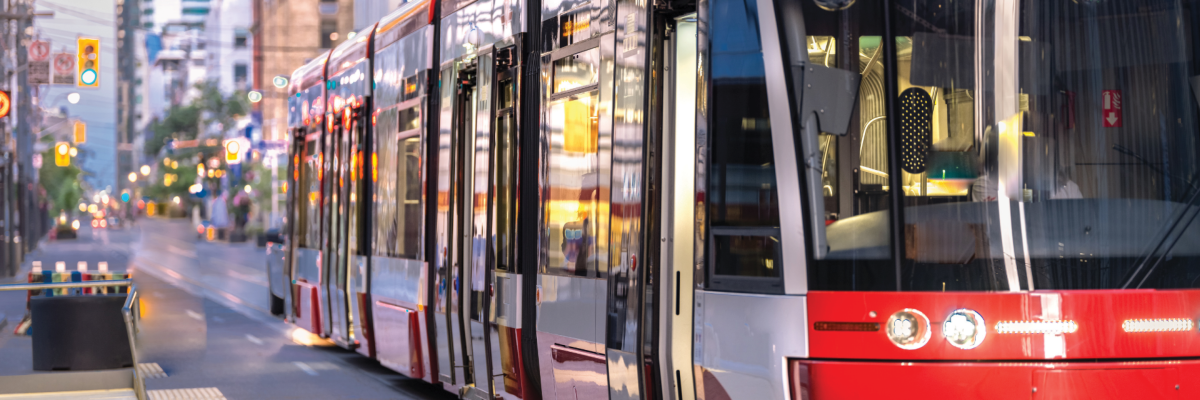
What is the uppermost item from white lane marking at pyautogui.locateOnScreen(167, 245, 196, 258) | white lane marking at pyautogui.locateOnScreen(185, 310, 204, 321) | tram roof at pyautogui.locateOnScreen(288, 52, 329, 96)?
tram roof at pyautogui.locateOnScreen(288, 52, 329, 96)

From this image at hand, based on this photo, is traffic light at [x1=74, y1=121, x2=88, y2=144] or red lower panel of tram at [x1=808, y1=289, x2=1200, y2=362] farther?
traffic light at [x1=74, y1=121, x2=88, y2=144]

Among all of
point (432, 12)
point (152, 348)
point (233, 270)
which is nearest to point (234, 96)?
point (233, 270)

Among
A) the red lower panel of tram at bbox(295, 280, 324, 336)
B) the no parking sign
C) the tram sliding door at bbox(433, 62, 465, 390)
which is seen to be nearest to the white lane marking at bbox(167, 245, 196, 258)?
the no parking sign

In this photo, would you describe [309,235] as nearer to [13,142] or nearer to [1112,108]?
[1112,108]

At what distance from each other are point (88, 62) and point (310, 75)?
40.3 feet

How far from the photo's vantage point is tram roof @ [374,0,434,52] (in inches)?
388

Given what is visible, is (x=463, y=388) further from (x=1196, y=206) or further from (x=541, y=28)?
(x=1196, y=206)

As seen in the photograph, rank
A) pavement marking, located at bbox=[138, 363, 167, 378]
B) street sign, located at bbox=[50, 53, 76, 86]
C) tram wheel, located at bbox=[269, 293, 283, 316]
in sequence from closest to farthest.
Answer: pavement marking, located at bbox=[138, 363, 167, 378]
tram wheel, located at bbox=[269, 293, 283, 316]
street sign, located at bbox=[50, 53, 76, 86]

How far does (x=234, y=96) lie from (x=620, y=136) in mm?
81508

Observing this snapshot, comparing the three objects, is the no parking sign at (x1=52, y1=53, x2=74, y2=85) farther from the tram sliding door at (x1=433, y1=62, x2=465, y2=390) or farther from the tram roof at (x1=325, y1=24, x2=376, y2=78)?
the tram sliding door at (x1=433, y1=62, x2=465, y2=390)

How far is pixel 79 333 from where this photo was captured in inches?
484

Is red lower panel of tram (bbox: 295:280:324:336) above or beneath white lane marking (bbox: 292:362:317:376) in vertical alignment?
above

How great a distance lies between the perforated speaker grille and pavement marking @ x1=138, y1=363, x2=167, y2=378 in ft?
30.7

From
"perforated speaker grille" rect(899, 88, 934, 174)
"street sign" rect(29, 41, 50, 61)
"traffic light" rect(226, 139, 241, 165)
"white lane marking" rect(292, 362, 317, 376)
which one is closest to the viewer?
"perforated speaker grille" rect(899, 88, 934, 174)
